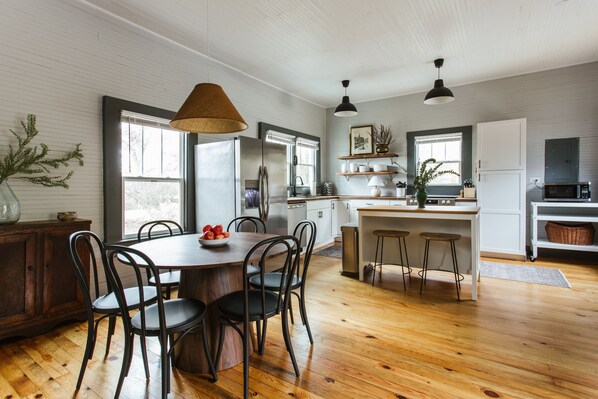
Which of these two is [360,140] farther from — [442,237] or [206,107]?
[206,107]

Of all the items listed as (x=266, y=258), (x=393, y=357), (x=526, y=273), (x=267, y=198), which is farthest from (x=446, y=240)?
(x=266, y=258)

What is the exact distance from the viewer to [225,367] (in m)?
2.09

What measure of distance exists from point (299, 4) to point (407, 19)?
1211 millimetres

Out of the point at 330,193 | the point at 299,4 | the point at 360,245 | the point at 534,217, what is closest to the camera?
the point at 299,4

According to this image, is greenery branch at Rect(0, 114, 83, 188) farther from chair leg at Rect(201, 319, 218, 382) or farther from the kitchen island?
the kitchen island

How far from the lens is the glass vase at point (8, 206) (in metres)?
2.42

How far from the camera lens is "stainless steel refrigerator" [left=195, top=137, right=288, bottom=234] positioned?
3.79 meters

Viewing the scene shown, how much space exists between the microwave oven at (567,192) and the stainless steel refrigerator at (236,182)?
3.99 meters

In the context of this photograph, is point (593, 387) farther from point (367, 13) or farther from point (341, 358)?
point (367, 13)

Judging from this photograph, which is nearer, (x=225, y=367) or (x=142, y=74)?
(x=225, y=367)

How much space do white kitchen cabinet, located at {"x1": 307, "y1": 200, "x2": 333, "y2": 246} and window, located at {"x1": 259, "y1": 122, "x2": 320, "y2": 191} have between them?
0.74 m

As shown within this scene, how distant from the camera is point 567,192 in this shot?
4.59 meters

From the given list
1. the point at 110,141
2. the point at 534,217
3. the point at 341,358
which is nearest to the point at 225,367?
the point at 341,358

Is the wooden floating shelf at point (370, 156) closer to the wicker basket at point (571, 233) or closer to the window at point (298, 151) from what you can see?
the window at point (298, 151)
